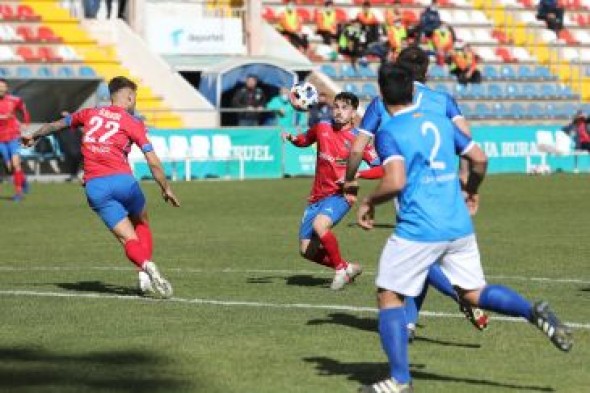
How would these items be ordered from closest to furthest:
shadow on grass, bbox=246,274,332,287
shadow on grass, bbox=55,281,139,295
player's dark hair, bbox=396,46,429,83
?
player's dark hair, bbox=396,46,429,83 → shadow on grass, bbox=55,281,139,295 → shadow on grass, bbox=246,274,332,287

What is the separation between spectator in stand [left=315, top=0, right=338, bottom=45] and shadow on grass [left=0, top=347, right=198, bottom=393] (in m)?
36.1

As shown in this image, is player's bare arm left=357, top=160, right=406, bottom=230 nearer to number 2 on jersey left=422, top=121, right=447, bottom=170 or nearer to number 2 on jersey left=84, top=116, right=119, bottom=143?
number 2 on jersey left=422, top=121, right=447, bottom=170

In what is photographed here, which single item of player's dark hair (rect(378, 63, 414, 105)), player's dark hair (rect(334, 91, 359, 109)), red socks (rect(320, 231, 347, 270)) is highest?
player's dark hair (rect(378, 63, 414, 105))

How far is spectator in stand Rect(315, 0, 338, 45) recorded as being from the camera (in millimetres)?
46469

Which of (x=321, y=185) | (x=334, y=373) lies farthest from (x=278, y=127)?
(x=334, y=373)

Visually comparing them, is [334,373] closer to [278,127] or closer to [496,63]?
[278,127]

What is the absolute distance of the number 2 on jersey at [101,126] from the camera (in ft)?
47.7

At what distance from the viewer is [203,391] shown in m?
9.20

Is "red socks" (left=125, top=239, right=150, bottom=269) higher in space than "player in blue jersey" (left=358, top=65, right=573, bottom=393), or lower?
lower

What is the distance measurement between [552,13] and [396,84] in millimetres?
44688

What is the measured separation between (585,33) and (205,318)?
143 ft

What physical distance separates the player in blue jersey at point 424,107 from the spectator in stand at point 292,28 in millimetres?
34107

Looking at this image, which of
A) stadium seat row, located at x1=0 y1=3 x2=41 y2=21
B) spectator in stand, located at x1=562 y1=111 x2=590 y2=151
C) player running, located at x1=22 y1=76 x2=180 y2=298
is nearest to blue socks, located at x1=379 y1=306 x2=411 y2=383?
player running, located at x1=22 y1=76 x2=180 y2=298

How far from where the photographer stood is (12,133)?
31.4 meters
